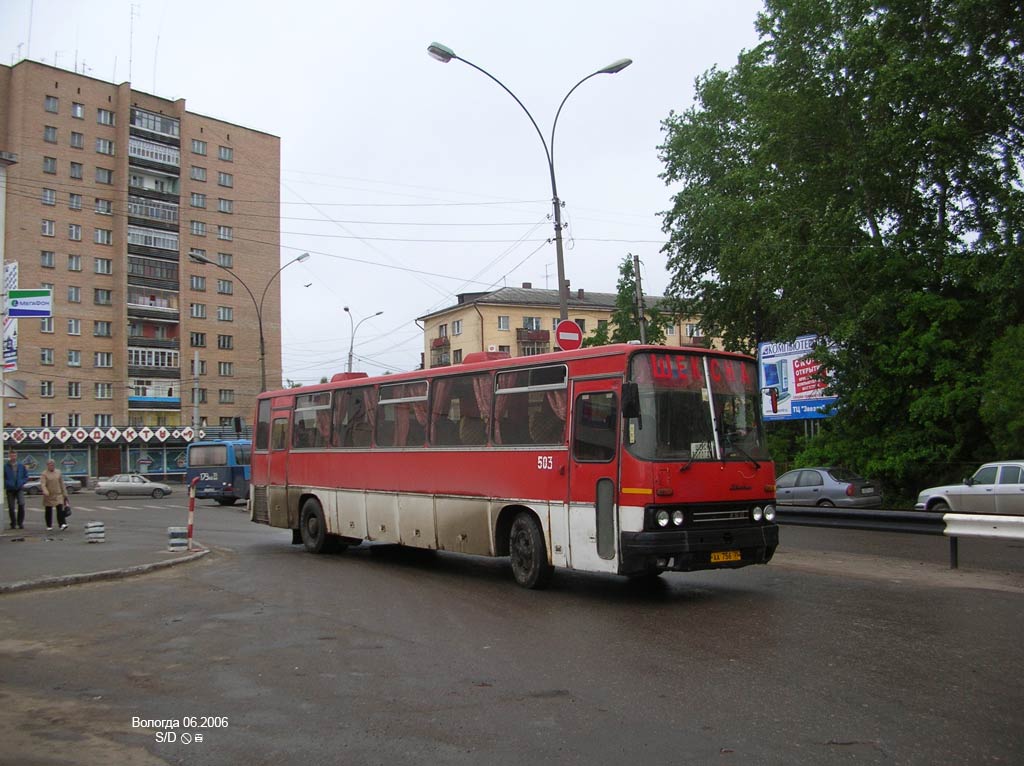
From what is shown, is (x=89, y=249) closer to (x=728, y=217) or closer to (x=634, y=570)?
(x=728, y=217)

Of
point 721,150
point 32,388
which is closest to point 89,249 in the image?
point 32,388

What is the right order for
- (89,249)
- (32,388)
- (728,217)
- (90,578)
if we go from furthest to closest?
(89,249), (32,388), (728,217), (90,578)

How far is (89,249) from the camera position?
7081 centimetres

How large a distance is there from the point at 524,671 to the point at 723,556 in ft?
12.7

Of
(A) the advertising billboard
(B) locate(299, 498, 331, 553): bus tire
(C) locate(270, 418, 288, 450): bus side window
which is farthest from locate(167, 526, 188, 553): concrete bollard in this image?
(A) the advertising billboard

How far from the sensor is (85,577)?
12.4 metres

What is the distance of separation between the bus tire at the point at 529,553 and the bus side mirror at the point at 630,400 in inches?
89.0

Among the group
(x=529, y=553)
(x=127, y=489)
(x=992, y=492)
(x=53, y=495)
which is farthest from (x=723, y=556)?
(x=127, y=489)

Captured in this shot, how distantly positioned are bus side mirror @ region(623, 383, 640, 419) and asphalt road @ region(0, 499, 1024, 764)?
7.05 feet

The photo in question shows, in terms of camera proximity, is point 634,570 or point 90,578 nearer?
point 634,570

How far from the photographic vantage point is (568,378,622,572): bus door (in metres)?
9.93

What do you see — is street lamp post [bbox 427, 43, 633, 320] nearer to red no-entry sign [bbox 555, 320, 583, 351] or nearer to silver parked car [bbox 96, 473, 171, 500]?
red no-entry sign [bbox 555, 320, 583, 351]

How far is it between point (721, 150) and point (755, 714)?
3720 cm

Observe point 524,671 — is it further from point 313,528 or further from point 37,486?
point 37,486
